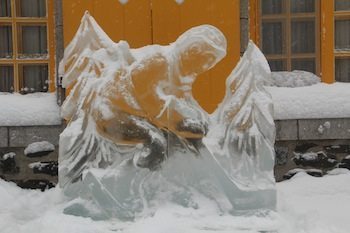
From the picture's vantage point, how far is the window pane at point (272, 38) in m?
5.53

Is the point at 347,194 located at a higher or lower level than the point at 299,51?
lower

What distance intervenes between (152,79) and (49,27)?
1.93 meters

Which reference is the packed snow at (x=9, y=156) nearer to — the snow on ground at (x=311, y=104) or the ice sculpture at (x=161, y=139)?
the ice sculpture at (x=161, y=139)

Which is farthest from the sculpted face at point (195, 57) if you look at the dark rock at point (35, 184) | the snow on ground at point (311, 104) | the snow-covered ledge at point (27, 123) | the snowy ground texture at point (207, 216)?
the dark rock at point (35, 184)

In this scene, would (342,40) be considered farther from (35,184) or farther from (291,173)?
(35,184)

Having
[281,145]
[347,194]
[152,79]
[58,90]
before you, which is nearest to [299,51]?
[281,145]

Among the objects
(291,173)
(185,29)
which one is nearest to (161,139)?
(185,29)

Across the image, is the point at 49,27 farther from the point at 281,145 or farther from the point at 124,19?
the point at 281,145

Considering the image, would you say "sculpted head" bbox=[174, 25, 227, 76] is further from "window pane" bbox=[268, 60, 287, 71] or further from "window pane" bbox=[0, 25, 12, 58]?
"window pane" bbox=[0, 25, 12, 58]

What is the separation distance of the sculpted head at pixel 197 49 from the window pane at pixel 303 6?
182 centimetres

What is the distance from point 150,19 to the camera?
5.14 metres

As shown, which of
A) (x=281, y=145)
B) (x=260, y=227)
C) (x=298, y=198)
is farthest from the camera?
(x=281, y=145)

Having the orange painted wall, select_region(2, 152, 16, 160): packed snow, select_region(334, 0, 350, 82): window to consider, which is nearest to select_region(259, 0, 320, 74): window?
select_region(334, 0, 350, 82): window

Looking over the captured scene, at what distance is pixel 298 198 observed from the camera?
4.89 metres
